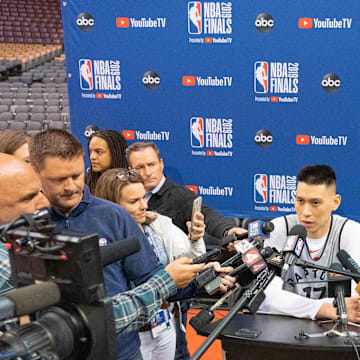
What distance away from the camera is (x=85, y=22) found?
4562mm

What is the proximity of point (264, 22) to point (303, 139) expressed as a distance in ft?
3.05

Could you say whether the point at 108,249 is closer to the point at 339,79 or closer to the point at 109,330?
the point at 109,330

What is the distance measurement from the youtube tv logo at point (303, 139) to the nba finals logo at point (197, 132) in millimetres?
756

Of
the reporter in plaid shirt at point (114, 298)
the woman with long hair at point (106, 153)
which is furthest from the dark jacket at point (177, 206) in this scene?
the reporter in plaid shirt at point (114, 298)

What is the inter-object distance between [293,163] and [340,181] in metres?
0.38

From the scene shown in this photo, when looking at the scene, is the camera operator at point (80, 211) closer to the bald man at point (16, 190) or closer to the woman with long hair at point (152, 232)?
the bald man at point (16, 190)

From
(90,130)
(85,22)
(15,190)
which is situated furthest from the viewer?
(90,130)

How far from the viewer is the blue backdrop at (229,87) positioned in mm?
4109

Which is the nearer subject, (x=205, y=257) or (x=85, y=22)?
(x=205, y=257)

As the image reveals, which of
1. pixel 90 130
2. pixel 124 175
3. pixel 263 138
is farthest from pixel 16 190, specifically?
pixel 90 130

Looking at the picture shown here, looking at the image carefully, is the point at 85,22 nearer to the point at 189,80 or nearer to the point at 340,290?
the point at 189,80

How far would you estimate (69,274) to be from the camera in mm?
979

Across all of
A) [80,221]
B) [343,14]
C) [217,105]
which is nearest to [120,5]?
[217,105]

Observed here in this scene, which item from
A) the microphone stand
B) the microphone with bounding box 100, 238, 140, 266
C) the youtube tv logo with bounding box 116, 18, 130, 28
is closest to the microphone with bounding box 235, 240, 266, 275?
the microphone stand
